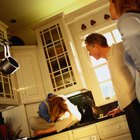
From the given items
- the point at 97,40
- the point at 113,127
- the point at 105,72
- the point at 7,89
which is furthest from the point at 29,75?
the point at 97,40

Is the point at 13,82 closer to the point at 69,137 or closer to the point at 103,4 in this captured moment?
the point at 69,137

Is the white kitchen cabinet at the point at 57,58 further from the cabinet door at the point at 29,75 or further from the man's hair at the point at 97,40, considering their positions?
the man's hair at the point at 97,40

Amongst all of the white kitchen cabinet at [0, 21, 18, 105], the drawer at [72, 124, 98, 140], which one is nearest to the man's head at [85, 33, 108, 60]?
the drawer at [72, 124, 98, 140]

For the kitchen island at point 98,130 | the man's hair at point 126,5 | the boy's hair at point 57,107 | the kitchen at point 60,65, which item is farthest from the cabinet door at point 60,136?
the man's hair at point 126,5

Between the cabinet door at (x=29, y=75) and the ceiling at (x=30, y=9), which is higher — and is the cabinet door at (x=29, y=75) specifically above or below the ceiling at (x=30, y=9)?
below

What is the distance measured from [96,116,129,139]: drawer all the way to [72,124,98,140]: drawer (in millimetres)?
57

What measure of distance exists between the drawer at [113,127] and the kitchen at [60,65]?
0.75m

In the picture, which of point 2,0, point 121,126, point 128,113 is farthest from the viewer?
point 2,0

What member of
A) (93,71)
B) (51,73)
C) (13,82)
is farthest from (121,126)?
(13,82)

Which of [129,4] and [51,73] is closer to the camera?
[129,4]

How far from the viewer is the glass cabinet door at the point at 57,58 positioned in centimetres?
305

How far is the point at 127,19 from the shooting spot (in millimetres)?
1096

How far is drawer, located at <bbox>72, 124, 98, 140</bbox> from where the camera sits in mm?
2271

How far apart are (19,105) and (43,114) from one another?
0.65 m
